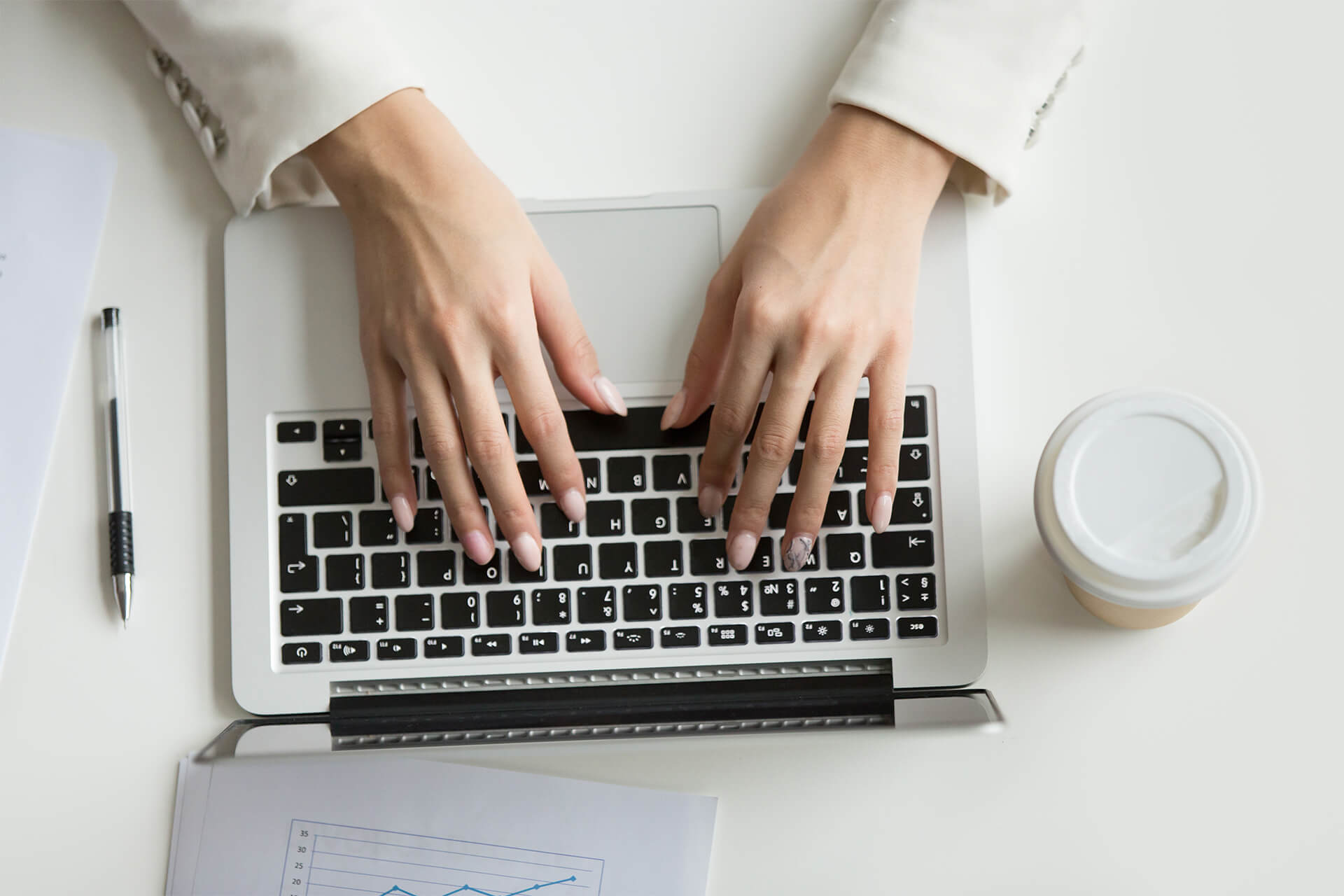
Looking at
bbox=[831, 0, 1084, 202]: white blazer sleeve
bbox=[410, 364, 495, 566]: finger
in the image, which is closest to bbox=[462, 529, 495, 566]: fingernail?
bbox=[410, 364, 495, 566]: finger

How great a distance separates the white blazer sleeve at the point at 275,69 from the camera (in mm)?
533

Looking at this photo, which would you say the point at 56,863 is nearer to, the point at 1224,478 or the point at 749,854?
the point at 749,854

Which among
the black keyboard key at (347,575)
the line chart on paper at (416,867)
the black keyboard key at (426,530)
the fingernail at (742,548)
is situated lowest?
the line chart on paper at (416,867)

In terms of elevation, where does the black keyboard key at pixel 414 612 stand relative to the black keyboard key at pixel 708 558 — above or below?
below

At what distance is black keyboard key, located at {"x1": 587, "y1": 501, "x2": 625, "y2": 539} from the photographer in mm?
529

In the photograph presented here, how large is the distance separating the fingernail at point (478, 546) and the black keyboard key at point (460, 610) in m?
0.02

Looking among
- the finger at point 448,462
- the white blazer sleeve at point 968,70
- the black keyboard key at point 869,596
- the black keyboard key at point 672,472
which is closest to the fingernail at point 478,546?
the finger at point 448,462

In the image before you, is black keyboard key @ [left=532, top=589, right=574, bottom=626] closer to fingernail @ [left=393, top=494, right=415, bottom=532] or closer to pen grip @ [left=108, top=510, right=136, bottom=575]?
fingernail @ [left=393, top=494, right=415, bottom=532]

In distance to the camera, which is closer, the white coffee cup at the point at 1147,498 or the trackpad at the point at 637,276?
the white coffee cup at the point at 1147,498

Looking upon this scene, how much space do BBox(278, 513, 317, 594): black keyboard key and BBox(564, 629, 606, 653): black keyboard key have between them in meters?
0.15

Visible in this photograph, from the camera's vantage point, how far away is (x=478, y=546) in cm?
52

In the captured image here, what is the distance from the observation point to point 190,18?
54cm

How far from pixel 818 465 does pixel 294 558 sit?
0.31 metres

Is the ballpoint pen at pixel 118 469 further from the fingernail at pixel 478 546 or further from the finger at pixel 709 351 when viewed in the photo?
the finger at pixel 709 351
